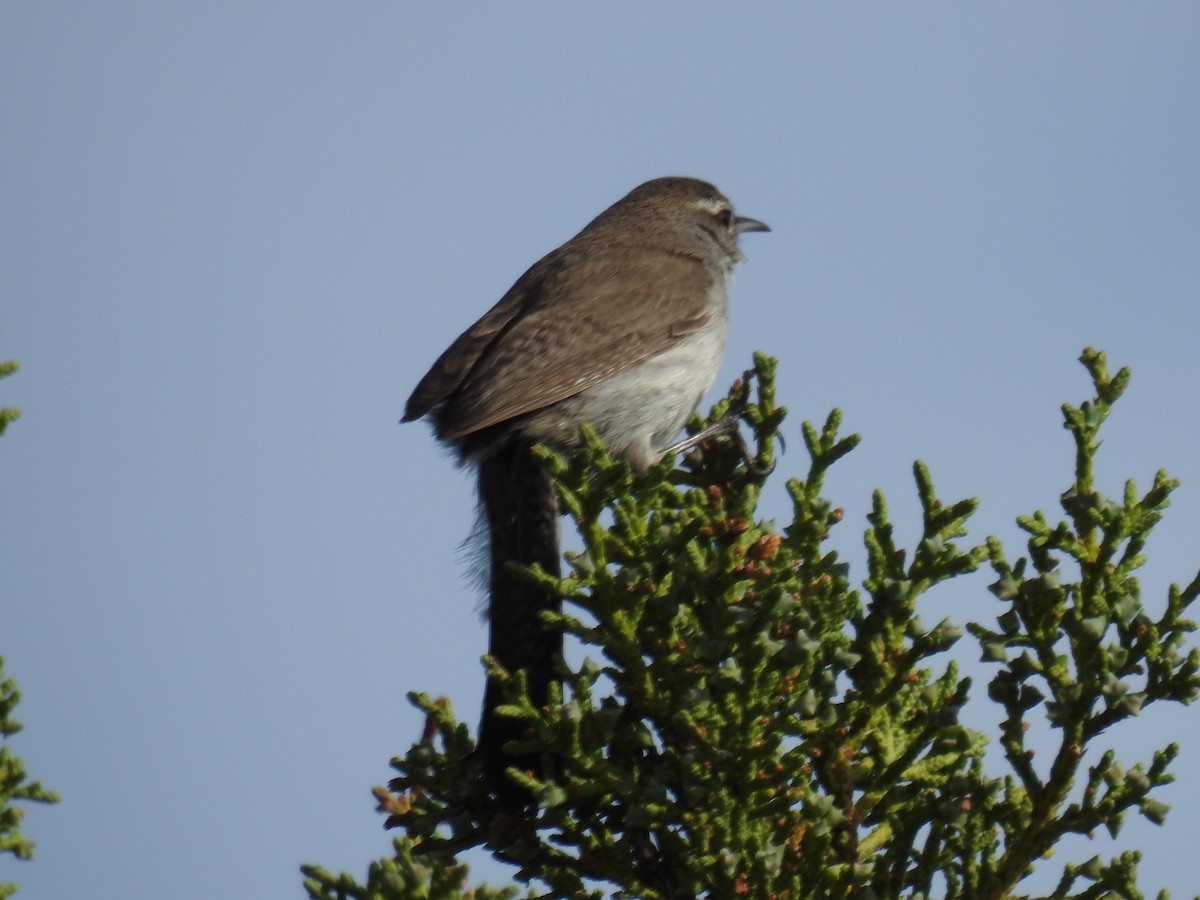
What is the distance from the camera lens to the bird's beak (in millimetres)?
7820

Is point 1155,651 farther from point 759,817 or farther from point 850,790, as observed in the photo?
point 759,817

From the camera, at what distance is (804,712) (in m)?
3.60

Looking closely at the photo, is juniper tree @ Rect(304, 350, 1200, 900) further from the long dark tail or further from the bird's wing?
the bird's wing

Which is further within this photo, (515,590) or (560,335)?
(560,335)

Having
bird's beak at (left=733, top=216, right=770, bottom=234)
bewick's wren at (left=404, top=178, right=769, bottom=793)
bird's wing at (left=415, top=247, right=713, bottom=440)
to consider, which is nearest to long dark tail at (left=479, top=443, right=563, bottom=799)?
bewick's wren at (left=404, top=178, right=769, bottom=793)

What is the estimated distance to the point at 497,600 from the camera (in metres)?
4.47

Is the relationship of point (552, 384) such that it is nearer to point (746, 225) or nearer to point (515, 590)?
point (515, 590)

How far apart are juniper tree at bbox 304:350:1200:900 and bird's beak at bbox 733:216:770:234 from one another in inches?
158

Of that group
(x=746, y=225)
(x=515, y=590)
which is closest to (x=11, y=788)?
(x=515, y=590)

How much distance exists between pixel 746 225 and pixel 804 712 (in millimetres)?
4675

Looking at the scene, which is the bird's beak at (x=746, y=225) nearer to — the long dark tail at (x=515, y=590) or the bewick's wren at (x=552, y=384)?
the bewick's wren at (x=552, y=384)

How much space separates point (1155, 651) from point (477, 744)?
74.5 inches

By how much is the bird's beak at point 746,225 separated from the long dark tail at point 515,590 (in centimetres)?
306

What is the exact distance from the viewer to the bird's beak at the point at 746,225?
308 inches
